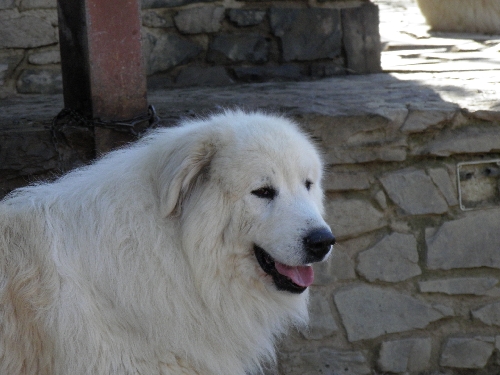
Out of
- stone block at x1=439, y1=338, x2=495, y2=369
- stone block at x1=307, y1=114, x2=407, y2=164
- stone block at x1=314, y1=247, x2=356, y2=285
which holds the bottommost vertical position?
stone block at x1=439, y1=338, x2=495, y2=369

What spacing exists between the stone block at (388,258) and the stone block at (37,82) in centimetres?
284

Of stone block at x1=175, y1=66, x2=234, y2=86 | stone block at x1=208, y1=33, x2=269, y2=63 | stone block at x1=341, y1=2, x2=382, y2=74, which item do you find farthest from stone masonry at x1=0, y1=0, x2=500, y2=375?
stone block at x1=341, y1=2, x2=382, y2=74

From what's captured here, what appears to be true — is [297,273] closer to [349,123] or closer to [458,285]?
[349,123]

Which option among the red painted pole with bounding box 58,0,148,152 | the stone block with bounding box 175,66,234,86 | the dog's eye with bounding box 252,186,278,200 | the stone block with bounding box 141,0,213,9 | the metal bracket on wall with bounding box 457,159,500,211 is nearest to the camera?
the dog's eye with bounding box 252,186,278,200

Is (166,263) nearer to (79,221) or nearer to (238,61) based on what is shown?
(79,221)

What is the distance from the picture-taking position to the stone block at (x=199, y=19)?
19.8 ft

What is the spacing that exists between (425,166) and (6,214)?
2619 millimetres

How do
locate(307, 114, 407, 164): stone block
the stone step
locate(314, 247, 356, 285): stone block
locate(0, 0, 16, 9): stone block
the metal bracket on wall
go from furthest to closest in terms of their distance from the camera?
1. locate(0, 0, 16, 9): stone block
2. the metal bracket on wall
3. locate(314, 247, 356, 285): stone block
4. locate(307, 114, 407, 164): stone block
5. the stone step

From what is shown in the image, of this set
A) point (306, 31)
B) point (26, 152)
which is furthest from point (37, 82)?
point (306, 31)

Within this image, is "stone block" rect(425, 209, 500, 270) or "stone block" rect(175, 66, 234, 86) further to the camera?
"stone block" rect(175, 66, 234, 86)

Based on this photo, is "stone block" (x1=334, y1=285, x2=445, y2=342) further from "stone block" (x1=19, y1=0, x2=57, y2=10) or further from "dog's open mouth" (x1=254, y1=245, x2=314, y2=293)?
"stone block" (x1=19, y1=0, x2=57, y2=10)

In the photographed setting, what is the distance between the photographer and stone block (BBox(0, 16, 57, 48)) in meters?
5.75

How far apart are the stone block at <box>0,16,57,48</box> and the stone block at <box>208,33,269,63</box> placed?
128cm

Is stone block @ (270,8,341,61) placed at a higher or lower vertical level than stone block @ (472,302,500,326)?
higher
